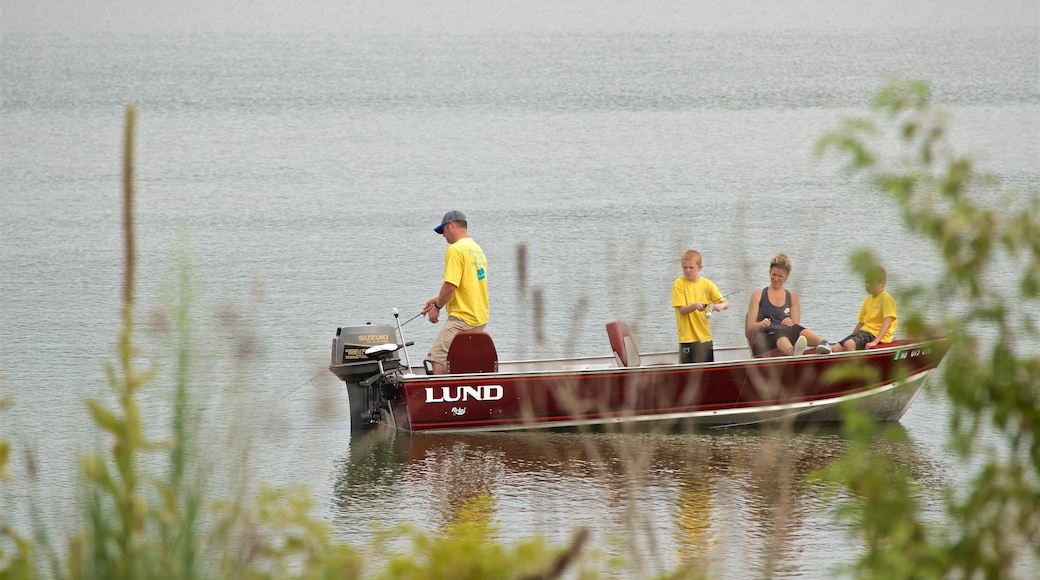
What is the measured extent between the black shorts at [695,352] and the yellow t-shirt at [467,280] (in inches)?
64.9

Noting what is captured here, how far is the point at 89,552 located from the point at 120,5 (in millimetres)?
154030

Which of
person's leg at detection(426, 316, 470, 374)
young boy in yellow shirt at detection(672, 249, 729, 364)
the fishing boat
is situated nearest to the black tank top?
the fishing boat

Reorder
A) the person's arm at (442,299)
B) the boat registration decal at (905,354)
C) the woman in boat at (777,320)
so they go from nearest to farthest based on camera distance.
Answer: the boat registration decal at (905,354)
the person's arm at (442,299)
the woman in boat at (777,320)

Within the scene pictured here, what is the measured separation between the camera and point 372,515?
10148mm

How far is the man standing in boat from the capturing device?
11773 millimetres

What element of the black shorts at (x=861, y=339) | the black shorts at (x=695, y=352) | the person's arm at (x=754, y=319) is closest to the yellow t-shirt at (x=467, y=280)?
the black shorts at (x=695, y=352)

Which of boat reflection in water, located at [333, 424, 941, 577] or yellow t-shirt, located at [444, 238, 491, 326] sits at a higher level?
yellow t-shirt, located at [444, 238, 491, 326]

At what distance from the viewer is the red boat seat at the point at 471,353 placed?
11719mm

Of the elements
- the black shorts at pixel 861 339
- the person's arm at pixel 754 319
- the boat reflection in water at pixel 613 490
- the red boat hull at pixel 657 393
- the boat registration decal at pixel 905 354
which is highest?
the person's arm at pixel 754 319

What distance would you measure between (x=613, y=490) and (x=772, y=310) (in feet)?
8.34

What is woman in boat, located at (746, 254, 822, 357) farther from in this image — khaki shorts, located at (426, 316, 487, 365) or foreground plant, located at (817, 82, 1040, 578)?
foreground plant, located at (817, 82, 1040, 578)

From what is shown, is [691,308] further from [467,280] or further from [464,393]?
[464,393]

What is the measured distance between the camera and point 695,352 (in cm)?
1214

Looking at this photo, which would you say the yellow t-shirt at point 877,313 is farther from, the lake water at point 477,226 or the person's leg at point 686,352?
the person's leg at point 686,352
